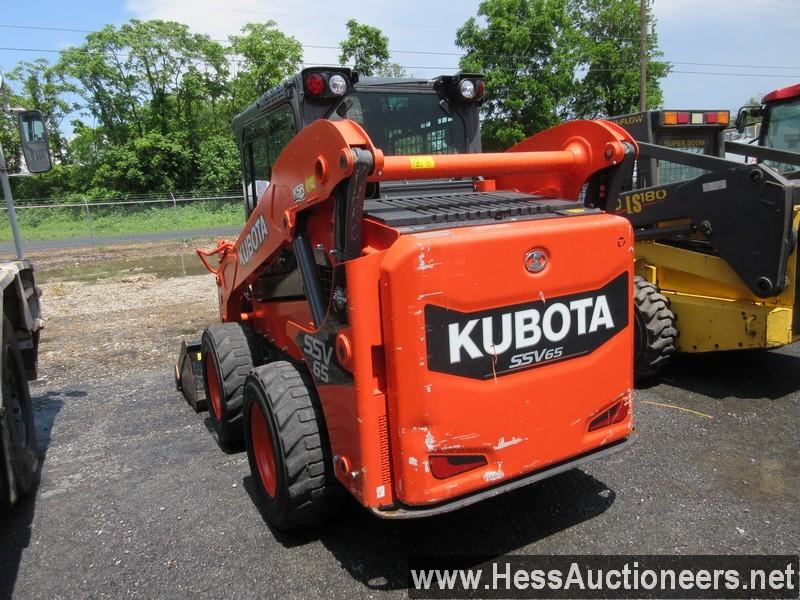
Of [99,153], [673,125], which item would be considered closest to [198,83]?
[99,153]

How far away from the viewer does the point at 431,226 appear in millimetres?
2459

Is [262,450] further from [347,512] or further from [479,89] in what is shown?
[479,89]

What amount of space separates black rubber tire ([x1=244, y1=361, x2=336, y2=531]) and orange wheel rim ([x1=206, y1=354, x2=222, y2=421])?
1.34 m

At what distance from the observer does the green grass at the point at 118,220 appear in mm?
22172

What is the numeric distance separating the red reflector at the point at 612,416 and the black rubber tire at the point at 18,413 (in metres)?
2.99

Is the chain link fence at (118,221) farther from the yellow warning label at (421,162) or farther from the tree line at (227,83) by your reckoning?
the yellow warning label at (421,162)

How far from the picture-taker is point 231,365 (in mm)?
4059

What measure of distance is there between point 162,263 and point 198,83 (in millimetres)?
21693

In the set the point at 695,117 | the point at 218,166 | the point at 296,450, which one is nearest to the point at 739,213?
the point at 695,117

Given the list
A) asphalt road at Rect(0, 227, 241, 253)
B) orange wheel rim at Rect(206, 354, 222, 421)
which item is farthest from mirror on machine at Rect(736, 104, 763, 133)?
asphalt road at Rect(0, 227, 241, 253)

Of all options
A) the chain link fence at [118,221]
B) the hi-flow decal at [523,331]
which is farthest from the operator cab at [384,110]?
the chain link fence at [118,221]

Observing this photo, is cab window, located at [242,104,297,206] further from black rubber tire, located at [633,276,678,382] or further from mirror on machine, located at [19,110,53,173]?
black rubber tire, located at [633,276,678,382]

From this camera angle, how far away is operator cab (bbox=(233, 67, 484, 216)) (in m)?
3.28

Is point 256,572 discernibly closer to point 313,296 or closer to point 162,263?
point 313,296
